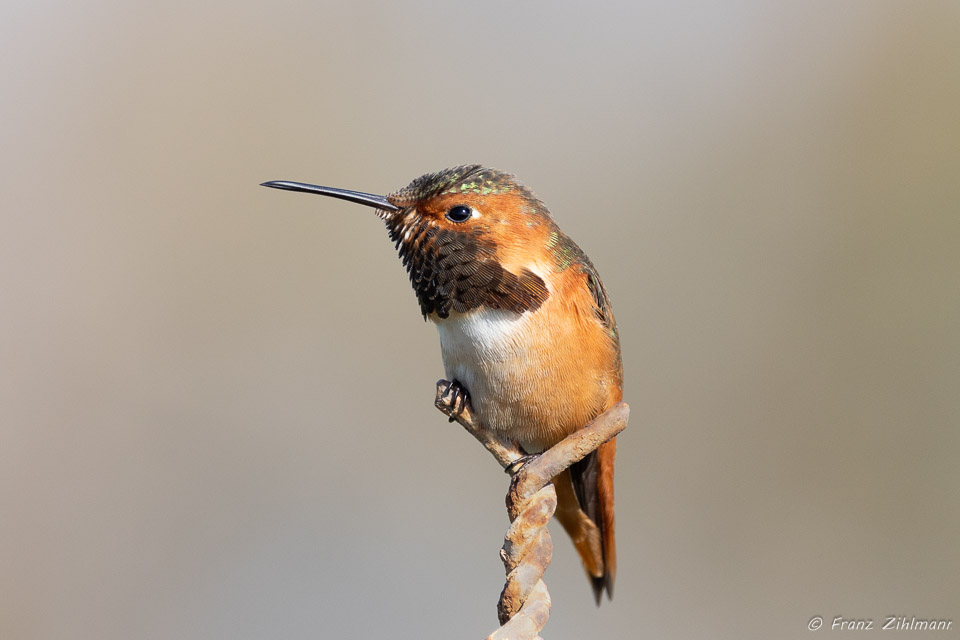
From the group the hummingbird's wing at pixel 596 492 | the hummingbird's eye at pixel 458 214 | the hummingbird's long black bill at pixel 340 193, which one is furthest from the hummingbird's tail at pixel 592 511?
the hummingbird's long black bill at pixel 340 193

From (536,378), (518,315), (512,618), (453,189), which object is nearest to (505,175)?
(453,189)

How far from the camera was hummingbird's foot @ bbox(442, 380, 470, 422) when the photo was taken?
1.84m

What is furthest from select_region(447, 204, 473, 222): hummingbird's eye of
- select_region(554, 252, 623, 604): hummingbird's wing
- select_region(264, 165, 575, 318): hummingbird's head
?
select_region(554, 252, 623, 604): hummingbird's wing

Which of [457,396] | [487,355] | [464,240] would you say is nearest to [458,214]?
[464,240]

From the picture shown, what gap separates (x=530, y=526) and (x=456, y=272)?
24.4 inches

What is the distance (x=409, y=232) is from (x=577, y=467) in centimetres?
75

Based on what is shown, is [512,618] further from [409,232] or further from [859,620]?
[859,620]

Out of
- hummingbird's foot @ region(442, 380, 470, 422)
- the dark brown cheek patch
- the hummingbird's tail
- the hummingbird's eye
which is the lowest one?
the hummingbird's tail

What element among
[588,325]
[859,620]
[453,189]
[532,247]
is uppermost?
[453,189]

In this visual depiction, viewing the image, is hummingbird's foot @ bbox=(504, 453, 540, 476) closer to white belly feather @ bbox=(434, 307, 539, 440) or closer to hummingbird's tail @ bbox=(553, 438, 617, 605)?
white belly feather @ bbox=(434, 307, 539, 440)

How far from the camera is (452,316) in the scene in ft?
5.94

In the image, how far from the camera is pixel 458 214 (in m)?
1.81

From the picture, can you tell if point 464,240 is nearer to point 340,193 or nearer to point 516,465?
point 340,193

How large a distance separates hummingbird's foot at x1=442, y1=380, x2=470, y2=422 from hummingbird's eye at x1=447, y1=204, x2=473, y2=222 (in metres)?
0.37
